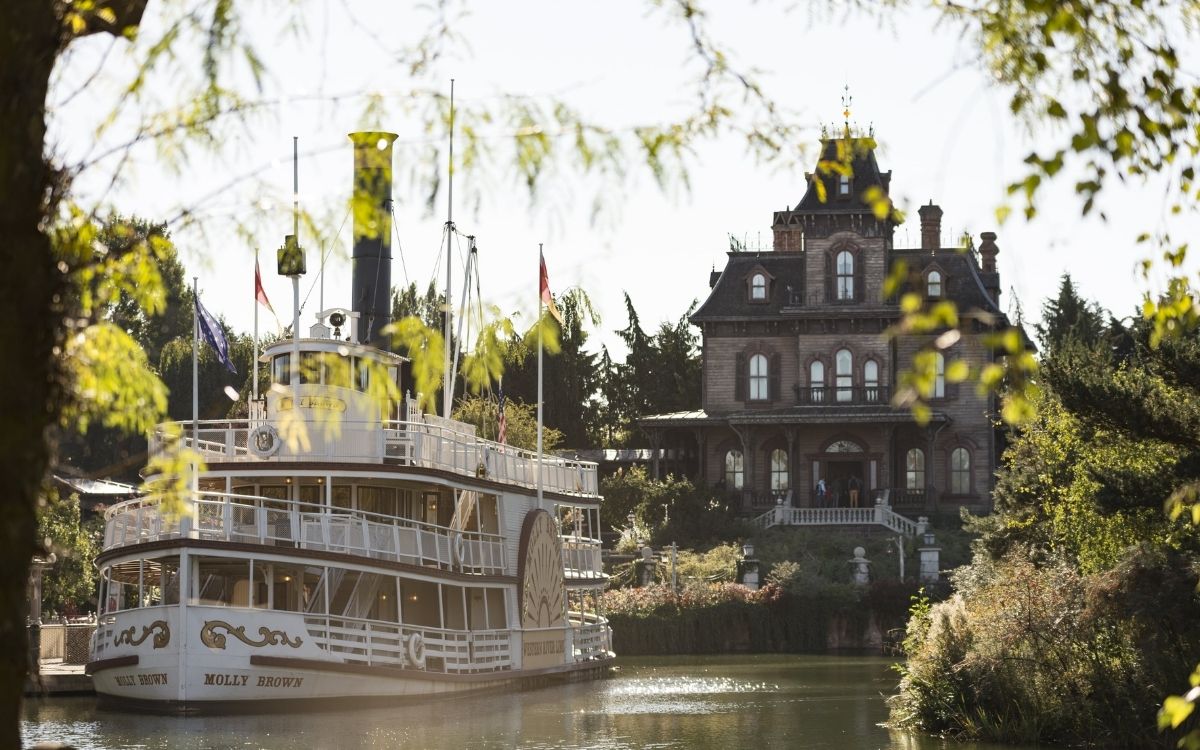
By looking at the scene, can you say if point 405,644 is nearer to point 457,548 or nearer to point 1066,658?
point 457,548

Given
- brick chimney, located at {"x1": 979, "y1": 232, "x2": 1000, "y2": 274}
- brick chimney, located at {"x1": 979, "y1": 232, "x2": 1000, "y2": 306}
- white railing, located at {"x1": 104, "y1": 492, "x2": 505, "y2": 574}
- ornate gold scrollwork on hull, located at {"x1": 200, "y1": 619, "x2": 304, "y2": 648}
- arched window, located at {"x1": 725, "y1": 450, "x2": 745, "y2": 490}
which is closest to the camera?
ornate gold scrollwork on hull, located at {"x1": 200, "y1": 619, "x2": 304, "y2": 648}

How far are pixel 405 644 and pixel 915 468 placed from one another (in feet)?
110

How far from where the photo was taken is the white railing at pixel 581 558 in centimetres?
3666

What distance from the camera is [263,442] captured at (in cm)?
2770

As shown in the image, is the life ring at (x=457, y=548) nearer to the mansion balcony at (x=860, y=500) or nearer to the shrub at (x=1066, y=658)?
the shrub at (x=1066, y=658)

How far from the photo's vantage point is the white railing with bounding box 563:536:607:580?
120 feet

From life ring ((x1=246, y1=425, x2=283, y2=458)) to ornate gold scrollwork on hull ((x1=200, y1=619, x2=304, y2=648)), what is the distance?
3412 millimetres

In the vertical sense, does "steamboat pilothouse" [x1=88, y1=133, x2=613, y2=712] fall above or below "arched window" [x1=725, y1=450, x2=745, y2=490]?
below

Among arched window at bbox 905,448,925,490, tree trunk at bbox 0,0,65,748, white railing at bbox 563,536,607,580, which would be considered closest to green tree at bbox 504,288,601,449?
arched window at bbox 905,448,925,490

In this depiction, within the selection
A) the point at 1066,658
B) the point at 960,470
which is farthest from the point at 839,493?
the point at 1066,658

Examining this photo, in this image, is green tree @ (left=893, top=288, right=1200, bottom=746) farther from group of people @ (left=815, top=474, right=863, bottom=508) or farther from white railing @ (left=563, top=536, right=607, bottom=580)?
group of people @ (left=815, top=474, right=863, bottom=508)

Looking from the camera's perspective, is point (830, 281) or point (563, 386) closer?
point (830, 281)

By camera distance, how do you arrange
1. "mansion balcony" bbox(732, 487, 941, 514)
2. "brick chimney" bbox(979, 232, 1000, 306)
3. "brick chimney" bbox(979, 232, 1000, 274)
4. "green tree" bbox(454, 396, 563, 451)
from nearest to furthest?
"green tree" bbox(454, 396, 563, 451) → "mansion balcony" bbox(732, 487, 941, 514) → "brick chimney" bbox(979, 232, 1000, 306) → "brick chimney" bbox(979, 232, 1000, 274)

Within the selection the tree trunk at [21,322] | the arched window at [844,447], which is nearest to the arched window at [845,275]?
the arched window at [844,447]
